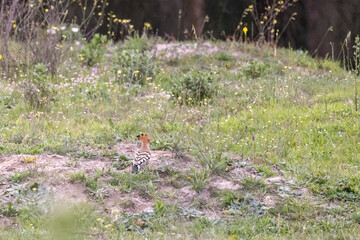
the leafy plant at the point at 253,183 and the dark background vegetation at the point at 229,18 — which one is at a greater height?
the dark background vegetation at the point at 229,18

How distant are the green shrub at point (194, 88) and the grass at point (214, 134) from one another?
7cm

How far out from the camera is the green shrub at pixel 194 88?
8.79 m

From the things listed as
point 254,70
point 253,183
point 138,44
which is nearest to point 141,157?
point 253,183

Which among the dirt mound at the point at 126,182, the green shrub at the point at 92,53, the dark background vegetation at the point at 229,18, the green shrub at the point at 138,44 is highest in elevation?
the dark background vegetation at the point at 229,18

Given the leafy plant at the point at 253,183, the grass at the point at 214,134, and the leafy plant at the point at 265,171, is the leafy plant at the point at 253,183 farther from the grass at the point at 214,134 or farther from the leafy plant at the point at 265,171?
the leafy plant at the point at 265,171

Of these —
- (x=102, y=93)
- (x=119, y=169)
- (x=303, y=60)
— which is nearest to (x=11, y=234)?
(x=119, y=169)

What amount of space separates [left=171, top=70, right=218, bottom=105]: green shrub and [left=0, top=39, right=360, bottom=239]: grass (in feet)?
0.24

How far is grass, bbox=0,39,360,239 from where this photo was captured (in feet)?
15.8

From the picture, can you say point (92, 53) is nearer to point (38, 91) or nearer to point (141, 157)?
point (38, 91)

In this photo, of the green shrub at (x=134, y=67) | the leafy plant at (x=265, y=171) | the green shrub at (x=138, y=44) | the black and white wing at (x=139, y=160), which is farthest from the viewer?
the green shrub at (x=138, y=44)

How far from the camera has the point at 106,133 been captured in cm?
703

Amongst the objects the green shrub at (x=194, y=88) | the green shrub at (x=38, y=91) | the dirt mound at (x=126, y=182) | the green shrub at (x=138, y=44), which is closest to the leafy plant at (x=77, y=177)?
the dirt mound at (x=126, y=182)

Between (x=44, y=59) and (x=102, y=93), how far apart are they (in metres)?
1.74

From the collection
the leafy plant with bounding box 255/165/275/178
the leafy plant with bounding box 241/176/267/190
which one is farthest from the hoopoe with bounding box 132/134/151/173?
the leafy plant with bounding box 255/165/275/178
